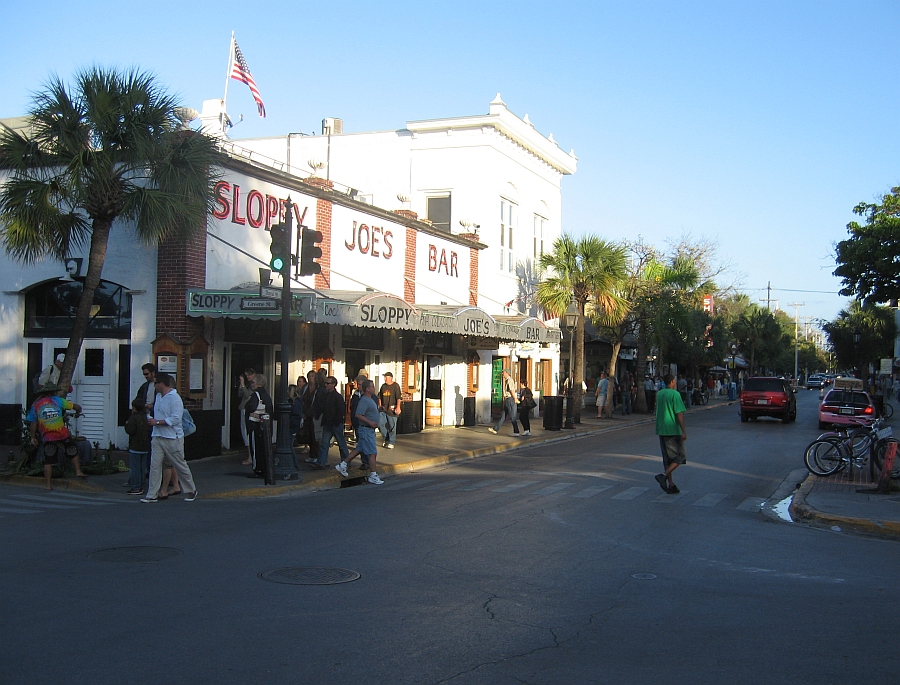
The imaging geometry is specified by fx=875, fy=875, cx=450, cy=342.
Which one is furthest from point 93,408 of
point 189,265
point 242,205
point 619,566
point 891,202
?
point 891,202

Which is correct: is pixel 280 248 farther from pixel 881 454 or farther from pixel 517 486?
pixel 881 454

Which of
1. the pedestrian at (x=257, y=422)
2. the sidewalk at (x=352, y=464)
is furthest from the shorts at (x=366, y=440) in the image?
the pedestrian at (x=257, y=422)

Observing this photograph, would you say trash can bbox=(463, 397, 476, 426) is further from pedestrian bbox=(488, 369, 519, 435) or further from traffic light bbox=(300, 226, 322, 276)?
traffic light bbox=(300, 226, 322, 276)

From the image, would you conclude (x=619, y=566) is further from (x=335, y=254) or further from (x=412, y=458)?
(x=335, y=254)

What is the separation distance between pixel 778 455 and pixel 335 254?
1180 centimetres

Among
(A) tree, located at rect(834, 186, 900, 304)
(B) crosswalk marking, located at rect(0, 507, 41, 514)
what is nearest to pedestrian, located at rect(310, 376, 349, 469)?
(B) crosswalk marking, located at rect(0, 507, 41, 514)

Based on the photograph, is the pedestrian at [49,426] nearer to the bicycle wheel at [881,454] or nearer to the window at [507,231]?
the bicycle wheel at [881,454]

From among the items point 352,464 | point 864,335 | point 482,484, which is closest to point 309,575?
point 482,484

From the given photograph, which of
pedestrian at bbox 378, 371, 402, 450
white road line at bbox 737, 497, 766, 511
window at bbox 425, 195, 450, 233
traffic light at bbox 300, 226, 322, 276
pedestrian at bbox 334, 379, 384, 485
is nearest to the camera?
white road line at bbox 737, 497, 766, 511

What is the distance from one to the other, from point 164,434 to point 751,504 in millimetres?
8715

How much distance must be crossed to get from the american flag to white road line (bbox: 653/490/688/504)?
53.7 ft

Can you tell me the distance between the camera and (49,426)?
530 inches

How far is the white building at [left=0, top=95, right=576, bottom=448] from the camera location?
17.1m

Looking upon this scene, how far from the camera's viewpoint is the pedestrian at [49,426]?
1345 cm
